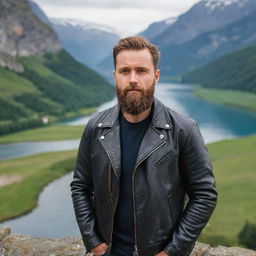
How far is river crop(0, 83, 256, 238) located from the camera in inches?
1517

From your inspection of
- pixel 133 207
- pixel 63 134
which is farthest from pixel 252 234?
pixel 63 134

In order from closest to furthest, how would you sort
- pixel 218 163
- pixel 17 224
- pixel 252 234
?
pixel 252 234 → pixel 17 224 → pixel 218 163

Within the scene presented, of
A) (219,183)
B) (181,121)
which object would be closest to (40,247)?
(181,121)

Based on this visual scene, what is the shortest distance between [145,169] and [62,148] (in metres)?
81.4

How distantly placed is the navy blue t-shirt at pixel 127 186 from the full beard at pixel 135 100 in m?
0.22

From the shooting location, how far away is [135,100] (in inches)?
211

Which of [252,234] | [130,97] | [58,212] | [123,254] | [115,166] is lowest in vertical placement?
[58,212]

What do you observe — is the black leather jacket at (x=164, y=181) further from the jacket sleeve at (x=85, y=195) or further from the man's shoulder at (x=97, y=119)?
the jacket sleeve at (x=85, y=195)

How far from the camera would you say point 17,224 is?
132ft

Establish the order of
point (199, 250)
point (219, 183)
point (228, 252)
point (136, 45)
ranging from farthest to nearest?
point (219, 183) → point (199, 250) → point (228, 252) → point (136, 45)

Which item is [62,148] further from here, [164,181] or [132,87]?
[164,181]

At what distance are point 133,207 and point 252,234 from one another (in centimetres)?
2973

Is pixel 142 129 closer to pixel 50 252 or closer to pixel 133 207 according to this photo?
pixel 133 207

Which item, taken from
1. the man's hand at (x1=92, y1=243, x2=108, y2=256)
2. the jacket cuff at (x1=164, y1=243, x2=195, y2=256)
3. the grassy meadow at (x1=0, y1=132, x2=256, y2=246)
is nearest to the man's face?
the jacket cuff at (x1=164, y1=243, x2=195, y2=256)
